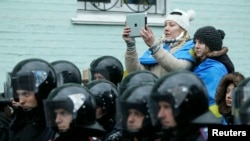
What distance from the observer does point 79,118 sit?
16.8ft

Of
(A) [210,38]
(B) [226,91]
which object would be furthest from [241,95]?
(A) [210,38]

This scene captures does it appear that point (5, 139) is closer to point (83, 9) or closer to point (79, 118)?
point (79, 118)

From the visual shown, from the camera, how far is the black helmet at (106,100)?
19.2ft

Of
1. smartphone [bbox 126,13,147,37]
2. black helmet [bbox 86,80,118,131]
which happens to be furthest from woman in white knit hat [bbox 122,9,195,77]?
black helmet [bbox 86,80,118,131]

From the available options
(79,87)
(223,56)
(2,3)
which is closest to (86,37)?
(2,3)

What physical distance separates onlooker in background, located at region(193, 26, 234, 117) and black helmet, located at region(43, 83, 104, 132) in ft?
4.80

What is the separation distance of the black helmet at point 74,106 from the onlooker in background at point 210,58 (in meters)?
1.46

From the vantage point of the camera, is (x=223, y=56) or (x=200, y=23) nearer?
(x=223, y=56)

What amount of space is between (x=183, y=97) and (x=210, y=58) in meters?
2.18

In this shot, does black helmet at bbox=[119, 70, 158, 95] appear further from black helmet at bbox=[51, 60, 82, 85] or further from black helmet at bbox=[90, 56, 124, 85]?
black helmet at bbox=[90, 56, 124, 85]

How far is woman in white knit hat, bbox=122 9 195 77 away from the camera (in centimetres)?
620

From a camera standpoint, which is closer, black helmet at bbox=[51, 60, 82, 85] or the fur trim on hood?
the fur trim on hood

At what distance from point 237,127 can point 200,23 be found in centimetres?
794

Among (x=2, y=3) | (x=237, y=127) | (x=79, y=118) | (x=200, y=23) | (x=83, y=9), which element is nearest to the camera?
(x=237, y=127)
